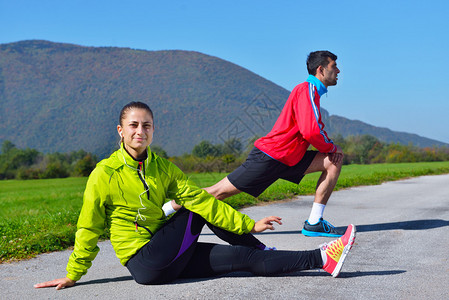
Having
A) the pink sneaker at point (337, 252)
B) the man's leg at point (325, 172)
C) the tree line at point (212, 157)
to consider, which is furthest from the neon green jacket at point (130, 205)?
the tree line at point (212, 157)

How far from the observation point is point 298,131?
16.4ft

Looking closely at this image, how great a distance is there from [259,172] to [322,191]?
0.80 metres

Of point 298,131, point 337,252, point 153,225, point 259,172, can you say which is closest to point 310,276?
point 337,252

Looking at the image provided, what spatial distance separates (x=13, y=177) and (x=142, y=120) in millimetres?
45851

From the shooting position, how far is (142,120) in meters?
3.16

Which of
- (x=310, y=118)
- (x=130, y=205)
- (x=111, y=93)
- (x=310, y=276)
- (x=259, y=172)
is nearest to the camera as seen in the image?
(x=130, y=205)

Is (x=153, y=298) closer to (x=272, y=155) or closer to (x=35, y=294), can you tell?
(x=35, y=294)

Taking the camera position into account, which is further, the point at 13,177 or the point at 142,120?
the point at 13,177

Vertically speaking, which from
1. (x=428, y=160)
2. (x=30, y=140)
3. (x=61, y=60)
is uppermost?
(x=61, y=60)

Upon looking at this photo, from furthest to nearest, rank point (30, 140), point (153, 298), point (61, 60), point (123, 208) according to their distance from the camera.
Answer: point (61, 60) → point (30, 140) → point (123, 208) → point (153, 298)

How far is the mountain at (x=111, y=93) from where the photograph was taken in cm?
13188

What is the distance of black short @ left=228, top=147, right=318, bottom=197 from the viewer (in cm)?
498

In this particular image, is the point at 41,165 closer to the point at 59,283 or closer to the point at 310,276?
the point at 59,283

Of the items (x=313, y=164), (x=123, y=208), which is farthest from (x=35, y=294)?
(x=313, y=164)
